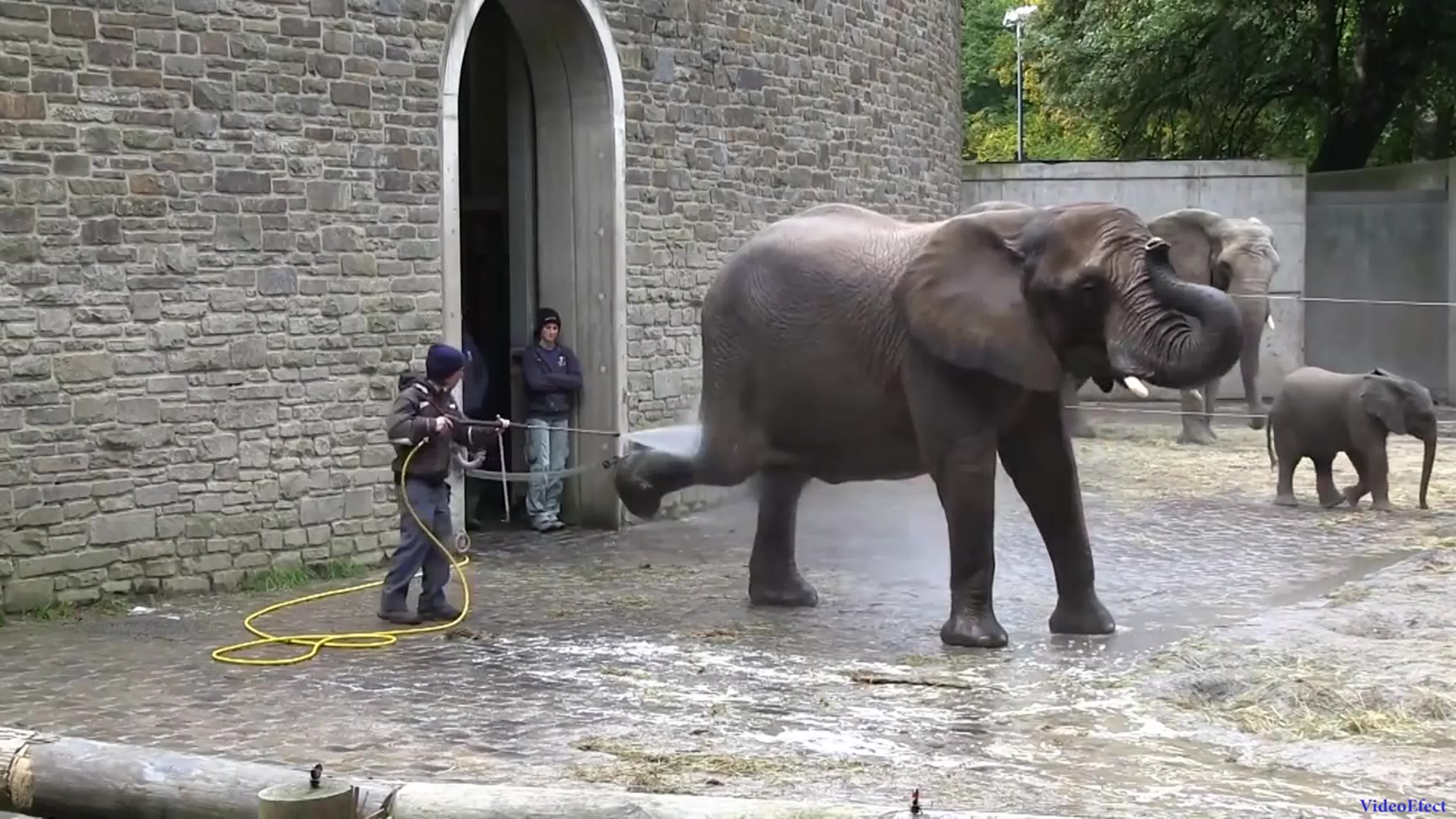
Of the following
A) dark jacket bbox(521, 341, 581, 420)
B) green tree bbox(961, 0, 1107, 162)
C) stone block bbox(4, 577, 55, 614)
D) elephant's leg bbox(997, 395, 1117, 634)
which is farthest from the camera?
green tree bbox(961, 0, 1107, 162)

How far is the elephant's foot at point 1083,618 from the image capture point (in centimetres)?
963

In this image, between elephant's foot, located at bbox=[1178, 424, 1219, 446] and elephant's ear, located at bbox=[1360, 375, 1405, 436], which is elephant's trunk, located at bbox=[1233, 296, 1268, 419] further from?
elephant's ear, located at bbox=[1360, 375, 1405, 436]

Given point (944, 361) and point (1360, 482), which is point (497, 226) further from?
point (1360, 482)

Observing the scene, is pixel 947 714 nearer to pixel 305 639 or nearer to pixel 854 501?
pixel 305 639

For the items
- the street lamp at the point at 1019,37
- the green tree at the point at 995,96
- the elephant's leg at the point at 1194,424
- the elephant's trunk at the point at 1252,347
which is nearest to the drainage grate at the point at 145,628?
the elephant's trunk at the point at 1252,347

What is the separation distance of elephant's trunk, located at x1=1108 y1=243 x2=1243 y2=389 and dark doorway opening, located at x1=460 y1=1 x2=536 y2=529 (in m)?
6.67

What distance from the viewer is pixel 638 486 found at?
10.8 m

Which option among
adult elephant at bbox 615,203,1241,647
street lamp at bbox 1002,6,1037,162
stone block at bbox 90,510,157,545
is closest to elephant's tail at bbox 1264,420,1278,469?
adult elephant at bbox 615,203,1241,647

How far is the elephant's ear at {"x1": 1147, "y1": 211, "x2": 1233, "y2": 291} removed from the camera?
19.8m

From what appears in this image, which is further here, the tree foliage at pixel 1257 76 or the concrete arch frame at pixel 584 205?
the tree foliage at pixel 1257 76

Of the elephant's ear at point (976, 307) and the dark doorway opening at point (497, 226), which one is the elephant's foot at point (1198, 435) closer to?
the dark doorway opening at point (497, 226)

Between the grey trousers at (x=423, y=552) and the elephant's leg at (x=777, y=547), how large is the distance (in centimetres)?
178

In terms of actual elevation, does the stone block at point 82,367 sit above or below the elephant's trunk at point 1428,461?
above

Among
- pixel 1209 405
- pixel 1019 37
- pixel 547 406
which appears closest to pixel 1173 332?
pixel 547 406
